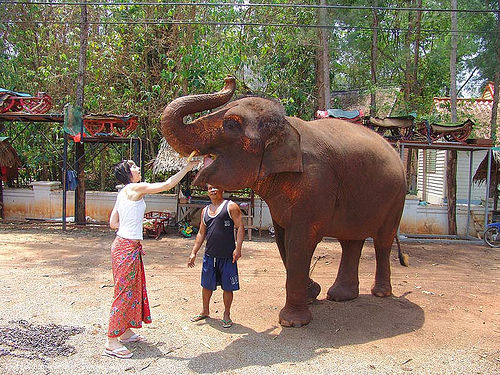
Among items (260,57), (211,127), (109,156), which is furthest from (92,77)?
(211,127)

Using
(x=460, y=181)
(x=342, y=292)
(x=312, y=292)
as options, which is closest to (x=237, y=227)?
(x=312, y=292)

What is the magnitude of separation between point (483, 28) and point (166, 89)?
32.1 feet

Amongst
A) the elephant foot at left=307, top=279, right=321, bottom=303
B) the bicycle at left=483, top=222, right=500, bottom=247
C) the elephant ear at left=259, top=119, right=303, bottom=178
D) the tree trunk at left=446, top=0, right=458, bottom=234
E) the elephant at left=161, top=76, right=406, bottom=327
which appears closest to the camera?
the elephant at left=161, top=76, right=406, bottom=327

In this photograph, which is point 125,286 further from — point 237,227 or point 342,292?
point 342,292

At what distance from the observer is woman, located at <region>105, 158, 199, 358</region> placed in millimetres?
3979

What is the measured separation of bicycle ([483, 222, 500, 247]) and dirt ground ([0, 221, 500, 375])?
111 inches

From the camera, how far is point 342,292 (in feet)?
19.1

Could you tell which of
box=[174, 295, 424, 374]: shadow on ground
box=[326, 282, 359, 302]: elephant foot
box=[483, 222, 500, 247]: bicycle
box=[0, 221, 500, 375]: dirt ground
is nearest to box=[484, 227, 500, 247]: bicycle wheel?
box=[483, 222, 500, 247]: bicycle

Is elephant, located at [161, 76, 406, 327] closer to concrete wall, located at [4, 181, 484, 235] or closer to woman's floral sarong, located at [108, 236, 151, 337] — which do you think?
woman's floral sarong, located at [108, 236, 151, 337]

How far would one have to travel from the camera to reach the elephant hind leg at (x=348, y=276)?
19.1 ft

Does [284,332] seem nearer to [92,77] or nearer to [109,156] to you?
[92,77]

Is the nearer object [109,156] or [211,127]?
[211,127]

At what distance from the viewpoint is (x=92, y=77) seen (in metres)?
14.9

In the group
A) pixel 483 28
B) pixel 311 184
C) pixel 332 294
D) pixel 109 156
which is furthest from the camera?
pixel 109 156
